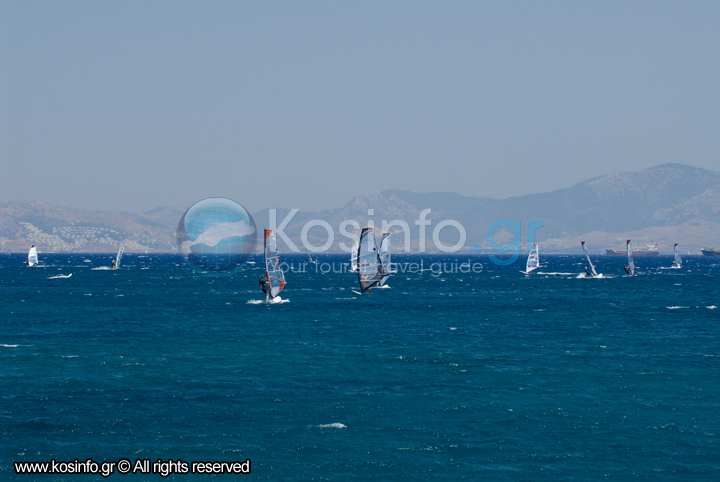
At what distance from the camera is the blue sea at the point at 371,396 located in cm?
3181

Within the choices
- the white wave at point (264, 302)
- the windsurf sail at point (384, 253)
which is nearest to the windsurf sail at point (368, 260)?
the windsurf sail at point (384, 253)

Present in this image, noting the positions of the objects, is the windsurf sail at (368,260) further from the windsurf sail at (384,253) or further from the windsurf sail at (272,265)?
the windsurf sail at (272,265)

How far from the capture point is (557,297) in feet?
399

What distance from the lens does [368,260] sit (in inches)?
4090

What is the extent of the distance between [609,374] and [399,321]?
3649 centimetres

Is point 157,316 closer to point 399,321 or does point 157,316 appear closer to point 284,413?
point 399,321

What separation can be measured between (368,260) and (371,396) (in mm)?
61709

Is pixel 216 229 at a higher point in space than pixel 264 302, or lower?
Answer: higher

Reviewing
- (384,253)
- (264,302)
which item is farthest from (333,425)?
(264,302)

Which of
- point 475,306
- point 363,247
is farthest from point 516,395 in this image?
point 475,306

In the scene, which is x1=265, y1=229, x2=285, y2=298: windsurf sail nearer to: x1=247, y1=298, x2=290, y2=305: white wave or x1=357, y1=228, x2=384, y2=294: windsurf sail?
x1=247, y1=298, x2=290, y2=305: white wave

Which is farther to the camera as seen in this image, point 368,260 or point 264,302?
point 264,302

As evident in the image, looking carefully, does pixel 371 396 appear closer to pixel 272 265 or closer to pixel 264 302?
pixel 272 265

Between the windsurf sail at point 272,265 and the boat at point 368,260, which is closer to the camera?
the windsurf sail at point 272,265
